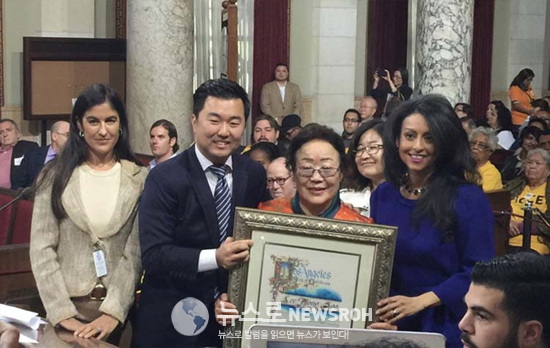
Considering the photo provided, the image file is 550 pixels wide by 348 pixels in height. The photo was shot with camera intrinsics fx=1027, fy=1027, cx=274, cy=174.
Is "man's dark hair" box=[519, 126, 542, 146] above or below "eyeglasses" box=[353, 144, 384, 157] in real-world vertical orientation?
below

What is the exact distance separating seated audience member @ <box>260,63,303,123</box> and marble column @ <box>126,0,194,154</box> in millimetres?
3923

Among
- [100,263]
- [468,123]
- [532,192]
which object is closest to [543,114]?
[468,123]

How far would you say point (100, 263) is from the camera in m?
3.88

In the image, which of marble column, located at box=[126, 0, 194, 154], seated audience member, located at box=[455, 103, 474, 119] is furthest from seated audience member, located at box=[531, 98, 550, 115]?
marble column, located at box=[126, 0, 194, 154]

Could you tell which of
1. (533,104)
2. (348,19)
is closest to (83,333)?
(533,104)

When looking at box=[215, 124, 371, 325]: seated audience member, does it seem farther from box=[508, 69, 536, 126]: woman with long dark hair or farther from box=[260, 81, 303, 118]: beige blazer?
box=[508, 69, 536, 126]: woman with long dark hair

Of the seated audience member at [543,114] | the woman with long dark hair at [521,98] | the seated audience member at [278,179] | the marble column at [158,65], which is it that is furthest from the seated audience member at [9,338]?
the woman with long dark hair at [521,98]

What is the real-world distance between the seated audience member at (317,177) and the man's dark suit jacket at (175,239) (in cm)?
20

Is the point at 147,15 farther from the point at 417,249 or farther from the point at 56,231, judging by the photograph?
the point at 417,249

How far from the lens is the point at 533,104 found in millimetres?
12953

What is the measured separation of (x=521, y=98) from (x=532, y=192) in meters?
6.43

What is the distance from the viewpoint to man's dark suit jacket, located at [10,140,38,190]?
8.97 metres

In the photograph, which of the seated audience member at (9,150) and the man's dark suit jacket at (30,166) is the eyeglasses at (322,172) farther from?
the seated audience member at (9,150)

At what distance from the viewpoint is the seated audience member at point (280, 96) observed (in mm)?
13547
